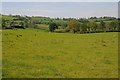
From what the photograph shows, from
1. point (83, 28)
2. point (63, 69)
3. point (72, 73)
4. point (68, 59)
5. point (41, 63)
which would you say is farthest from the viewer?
point (83, 28)

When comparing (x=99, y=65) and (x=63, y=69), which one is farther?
(x=99, y=65)

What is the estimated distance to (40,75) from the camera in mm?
17875

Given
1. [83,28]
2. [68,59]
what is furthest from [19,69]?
[83,28]

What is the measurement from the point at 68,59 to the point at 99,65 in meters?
3.61

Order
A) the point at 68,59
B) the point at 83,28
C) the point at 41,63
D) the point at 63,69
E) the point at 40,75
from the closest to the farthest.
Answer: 1. the point at 40,75
2. the point at 63,69
3. the point at 41,63
4. the point at 68,59
5. the point at 83,28

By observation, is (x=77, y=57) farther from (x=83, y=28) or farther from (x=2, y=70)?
(x=83, y=28)

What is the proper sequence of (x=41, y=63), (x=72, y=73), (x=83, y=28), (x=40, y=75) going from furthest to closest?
1. (x=83, y=28)
2. (x=41, y=63)
3. (x=72, y=73)
4. (x=40, y=75)

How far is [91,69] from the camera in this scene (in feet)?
69.5

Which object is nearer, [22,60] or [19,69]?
[19,69]

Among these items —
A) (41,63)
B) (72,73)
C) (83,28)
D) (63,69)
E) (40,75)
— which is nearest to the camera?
(40,75)

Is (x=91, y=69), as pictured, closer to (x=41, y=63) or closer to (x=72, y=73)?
(x=72, y=73)

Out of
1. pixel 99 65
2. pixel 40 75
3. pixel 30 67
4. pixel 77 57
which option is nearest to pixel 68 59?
pixel 77 57

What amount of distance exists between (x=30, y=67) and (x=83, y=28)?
302 feet

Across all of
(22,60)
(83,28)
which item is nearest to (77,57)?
(22,60)
